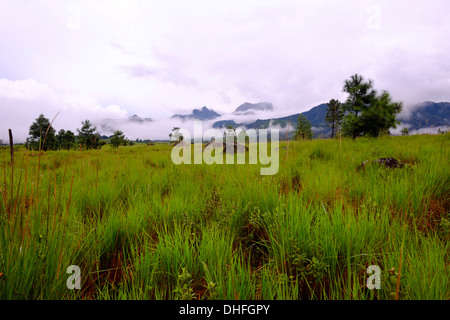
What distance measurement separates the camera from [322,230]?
5.42ft

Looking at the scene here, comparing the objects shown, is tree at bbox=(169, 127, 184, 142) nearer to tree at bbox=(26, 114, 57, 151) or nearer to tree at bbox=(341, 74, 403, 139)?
tree at bbox=(26, 114, 57, 151)

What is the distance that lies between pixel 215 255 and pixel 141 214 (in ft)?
3.43

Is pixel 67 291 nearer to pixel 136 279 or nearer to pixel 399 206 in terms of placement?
pixel 136 279

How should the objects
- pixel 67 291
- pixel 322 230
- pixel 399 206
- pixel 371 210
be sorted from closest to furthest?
pixel 67 291 → pixel 322 230 → pixel 371 210 → pixel 399 206

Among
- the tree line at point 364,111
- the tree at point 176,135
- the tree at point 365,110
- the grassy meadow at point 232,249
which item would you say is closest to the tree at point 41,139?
the grassy meadow at point 232,249

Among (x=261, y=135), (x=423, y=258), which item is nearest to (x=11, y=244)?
(x=423, y=258)

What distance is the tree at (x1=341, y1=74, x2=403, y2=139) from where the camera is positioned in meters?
21.8

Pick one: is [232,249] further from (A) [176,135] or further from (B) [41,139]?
(A) [176,135]

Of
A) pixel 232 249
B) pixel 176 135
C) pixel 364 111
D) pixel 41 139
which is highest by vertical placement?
pixel 364 111

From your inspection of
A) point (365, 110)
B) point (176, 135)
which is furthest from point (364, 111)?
point (176, 135)

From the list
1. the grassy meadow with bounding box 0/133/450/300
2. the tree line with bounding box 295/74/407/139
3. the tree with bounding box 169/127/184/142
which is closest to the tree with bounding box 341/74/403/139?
the tree line with bounding box 295/74/407/139

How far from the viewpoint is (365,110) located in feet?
82.6

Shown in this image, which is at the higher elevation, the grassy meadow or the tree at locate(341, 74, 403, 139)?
the tree at locate(341, 74, 403, 139)
